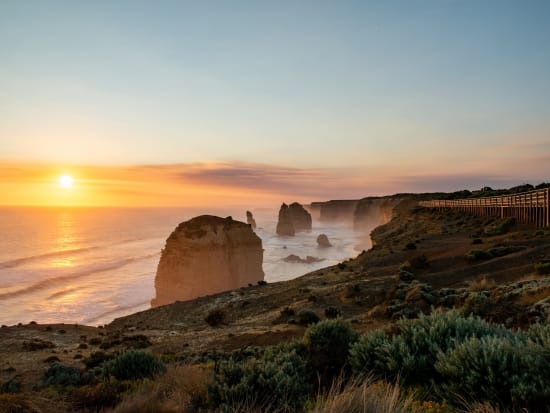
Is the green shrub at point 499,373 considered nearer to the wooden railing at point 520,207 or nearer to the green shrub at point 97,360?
the green shrub at point 97,360

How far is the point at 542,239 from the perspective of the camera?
24.3 meters

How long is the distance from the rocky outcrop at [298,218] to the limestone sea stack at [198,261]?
11312cm

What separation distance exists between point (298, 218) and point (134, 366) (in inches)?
6502

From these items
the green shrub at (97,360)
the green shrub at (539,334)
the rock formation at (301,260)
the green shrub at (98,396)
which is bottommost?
the rock formation at (301,260)

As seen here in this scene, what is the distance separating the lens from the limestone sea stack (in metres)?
55.0

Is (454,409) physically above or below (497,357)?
below

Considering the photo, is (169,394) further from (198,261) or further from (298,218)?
(298,218)

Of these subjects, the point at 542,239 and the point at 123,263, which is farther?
the point at 123,263

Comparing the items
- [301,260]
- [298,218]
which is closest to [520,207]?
[301,260]

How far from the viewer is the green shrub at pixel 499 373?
4547 millimetres

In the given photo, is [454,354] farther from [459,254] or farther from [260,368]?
[459,254]

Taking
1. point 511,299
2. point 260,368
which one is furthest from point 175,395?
point 511,299

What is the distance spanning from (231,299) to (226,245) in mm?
26035

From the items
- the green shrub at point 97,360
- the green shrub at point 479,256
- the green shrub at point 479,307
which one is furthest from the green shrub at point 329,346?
the green shrub at point 479,256
